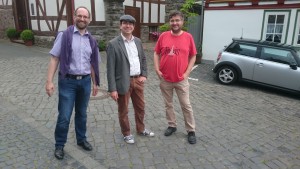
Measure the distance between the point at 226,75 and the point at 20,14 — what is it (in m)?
13.5

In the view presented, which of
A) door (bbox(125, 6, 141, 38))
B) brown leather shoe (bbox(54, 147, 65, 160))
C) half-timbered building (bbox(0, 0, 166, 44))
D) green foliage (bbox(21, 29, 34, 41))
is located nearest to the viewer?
brown leather shoe (bbox(54, 147, 65, 160))

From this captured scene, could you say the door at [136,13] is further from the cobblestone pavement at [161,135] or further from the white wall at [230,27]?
the cobblestone pavement at [161,135]

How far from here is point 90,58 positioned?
11.2ft

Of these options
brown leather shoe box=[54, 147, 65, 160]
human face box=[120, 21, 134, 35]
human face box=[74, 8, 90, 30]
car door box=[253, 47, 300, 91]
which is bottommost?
brown leather shoe box=[54, 147, 65, 160]

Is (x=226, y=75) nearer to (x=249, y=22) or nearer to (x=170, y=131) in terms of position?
(x=249, y=22)

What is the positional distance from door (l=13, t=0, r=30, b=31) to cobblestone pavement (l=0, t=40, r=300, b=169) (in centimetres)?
1024

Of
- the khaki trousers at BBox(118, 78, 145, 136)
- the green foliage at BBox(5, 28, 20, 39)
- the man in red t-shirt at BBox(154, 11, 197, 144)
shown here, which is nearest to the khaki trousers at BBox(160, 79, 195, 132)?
the man in red t-shirt at BBox(154, 11, 197, 144)

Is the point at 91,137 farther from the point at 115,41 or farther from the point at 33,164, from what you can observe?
the point at 115,41

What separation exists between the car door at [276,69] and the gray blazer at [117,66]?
212 inches

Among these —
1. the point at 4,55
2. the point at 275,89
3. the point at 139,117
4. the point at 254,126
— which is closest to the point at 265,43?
the point at 275,89

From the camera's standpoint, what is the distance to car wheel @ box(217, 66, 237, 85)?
320 inches

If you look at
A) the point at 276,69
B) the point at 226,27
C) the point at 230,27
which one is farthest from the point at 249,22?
the point at 276,69

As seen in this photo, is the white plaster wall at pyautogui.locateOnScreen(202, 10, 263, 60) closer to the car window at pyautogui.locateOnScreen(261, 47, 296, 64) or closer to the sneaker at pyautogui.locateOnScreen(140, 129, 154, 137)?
the car window at pyautogui.locateOnScreen(261, 47, 296, 64)

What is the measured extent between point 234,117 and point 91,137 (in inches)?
114
